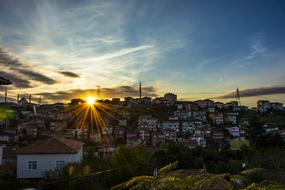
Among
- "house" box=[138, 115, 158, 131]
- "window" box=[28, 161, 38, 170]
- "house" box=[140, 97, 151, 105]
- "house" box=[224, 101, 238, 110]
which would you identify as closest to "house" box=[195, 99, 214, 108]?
"house" box=[224, 101, 238, 110]

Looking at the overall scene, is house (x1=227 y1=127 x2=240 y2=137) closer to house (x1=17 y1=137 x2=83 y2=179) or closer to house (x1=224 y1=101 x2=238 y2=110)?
house (x1=224 y1=101 x2=238 y2=110)

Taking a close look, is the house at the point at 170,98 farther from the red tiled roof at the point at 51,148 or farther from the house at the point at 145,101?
the red tiled roof at the point at 51,148

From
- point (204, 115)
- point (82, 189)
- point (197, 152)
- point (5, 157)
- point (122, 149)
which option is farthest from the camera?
point (204, 115)

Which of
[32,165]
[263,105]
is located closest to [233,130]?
[263,105]

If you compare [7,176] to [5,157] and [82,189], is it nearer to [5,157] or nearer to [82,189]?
[82,189]

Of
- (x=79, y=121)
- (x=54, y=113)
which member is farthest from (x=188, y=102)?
(x=79, y=121)

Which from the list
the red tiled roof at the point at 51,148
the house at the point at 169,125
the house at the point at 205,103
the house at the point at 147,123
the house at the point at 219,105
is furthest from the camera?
the house at the point at 205,103

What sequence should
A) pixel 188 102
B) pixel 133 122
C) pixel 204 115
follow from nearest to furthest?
pixel 133 122
pixel 204 115
pixel 188 102

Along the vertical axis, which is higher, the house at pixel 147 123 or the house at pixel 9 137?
the house at pixel 147 123

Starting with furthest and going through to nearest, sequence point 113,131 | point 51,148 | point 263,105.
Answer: point 263,105
point 113,131
point 51,148

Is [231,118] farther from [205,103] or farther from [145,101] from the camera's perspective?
[145,101]

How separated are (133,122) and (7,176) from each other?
48388 mm

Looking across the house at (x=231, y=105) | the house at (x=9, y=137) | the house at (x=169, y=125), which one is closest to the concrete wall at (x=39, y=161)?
the house at (x=9, y=137)

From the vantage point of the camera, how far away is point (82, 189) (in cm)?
1391
